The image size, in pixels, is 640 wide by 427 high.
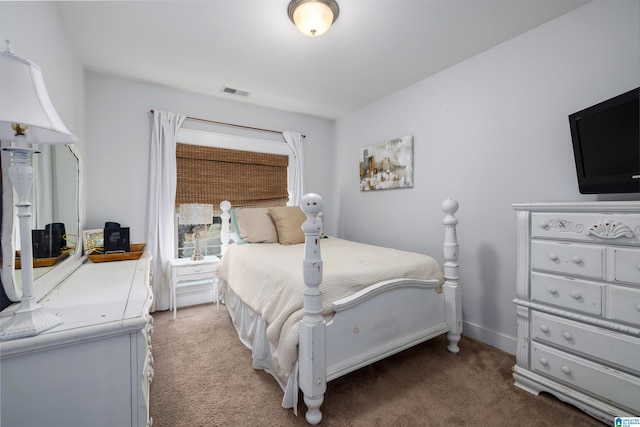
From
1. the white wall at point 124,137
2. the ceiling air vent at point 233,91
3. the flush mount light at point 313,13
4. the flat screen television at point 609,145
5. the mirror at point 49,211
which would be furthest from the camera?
the ceiling air vent at point 233,91

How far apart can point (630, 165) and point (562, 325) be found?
0.94 meters

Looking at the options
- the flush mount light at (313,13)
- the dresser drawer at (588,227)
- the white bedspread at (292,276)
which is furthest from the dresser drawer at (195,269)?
the dresser drawer at (588,227)

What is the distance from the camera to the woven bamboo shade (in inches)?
126

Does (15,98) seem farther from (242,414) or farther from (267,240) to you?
(267,240)

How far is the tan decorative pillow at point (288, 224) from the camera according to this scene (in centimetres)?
297

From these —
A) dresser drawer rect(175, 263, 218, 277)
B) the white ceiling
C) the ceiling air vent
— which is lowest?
dresser drawer rect(175, 263, 218, 277)

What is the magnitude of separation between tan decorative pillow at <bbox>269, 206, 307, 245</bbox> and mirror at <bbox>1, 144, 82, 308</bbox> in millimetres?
1659

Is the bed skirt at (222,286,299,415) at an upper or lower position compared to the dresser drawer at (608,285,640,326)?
lower

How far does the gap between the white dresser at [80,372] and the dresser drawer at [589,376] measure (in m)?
2.06

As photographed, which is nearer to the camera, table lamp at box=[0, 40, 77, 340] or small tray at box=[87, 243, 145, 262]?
table lamp at box=[0, 40, 77, 340]

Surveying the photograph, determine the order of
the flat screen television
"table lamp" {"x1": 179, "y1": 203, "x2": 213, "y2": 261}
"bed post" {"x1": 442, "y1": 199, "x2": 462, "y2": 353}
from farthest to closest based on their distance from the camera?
"table lamp" {"x1": 179, "y1": 203, "x2": 213, "y2": 261} < "bed post" {"x1": 442, "y1": 199, "x2": 462, "y2": 353} < the flat screen television

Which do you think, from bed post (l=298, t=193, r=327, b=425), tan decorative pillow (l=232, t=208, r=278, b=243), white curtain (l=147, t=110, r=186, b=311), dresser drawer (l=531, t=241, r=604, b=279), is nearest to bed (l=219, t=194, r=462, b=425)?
bed post (l=298, t=193, r=327, b=425)

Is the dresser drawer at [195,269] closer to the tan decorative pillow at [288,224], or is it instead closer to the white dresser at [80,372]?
the tan decorative pillow at [288,224]

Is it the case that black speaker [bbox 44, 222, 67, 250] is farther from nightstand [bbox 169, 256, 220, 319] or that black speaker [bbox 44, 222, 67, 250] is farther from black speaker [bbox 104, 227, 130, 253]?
nightstand [bbox 169, 256, 220, 319]
